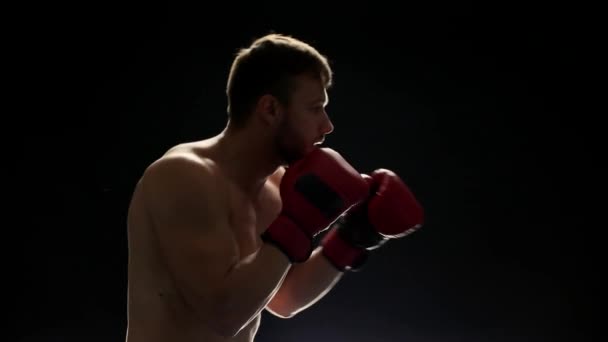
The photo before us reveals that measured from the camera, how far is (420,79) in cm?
239

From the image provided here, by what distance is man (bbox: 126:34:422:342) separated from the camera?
1.16m

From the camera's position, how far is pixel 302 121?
133cm

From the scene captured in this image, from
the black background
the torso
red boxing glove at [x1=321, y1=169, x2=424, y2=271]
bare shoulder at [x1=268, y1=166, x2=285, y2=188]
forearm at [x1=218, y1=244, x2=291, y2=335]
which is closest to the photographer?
forearm at [x1=218, y1=244, x2=291, y2=335]

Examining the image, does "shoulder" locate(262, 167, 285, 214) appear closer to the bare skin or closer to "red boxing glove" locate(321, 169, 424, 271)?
the bare skin

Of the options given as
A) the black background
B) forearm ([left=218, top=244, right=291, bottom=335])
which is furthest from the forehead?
the black background

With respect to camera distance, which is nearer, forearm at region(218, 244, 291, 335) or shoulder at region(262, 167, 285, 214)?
forearm at region(218, 244, 291, 335)

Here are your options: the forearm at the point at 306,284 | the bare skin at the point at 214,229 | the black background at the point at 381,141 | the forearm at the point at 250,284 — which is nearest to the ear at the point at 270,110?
the bare skin at the point at 214,229

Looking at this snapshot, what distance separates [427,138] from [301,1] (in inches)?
26.8

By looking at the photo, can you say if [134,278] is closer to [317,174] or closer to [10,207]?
[317,174]

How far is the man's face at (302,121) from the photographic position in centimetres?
133

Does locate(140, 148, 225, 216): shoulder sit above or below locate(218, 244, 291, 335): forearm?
above

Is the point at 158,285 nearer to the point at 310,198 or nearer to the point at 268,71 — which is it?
the point at 310,198

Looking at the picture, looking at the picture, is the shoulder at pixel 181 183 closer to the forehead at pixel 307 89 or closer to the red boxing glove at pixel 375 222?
the forehead at pixel 307 89

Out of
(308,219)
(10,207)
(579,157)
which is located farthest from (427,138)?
(10,207)
